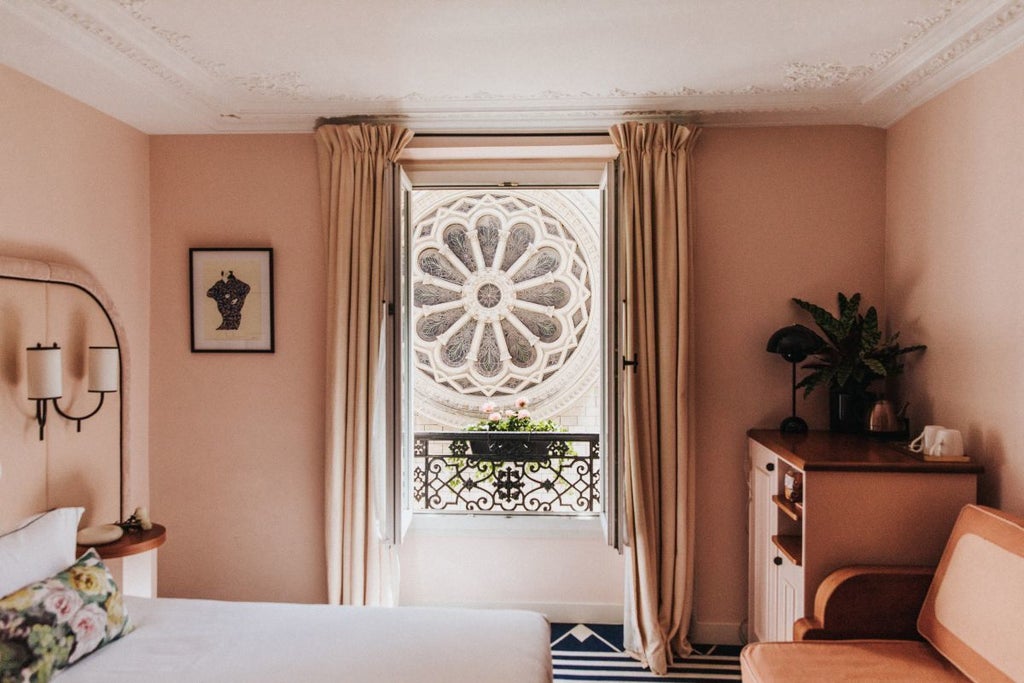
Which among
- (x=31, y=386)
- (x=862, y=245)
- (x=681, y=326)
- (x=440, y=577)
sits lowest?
(x=440, y=577)

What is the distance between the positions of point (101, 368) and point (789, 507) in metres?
2.65

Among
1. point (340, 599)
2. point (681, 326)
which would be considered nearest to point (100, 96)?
point (340, 599)

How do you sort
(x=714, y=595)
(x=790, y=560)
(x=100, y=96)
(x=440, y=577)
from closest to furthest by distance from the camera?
(x=790, y=560), (x=100, y=96), (x=714, y=595), (x=440, y=577)

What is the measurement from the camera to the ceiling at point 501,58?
1964 millimetres

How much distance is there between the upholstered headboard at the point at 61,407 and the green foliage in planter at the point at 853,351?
117 inches

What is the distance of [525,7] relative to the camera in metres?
1.95

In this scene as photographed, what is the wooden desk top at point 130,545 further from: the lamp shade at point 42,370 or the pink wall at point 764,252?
the pink wall at point 764,252

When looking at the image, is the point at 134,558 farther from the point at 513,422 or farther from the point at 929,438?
the point at 513,422

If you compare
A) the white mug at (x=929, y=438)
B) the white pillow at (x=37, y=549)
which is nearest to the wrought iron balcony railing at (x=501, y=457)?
the white mug at (x=929, y=438)

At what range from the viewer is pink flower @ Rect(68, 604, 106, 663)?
1.74 meters

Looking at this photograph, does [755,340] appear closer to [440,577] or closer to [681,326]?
[681,326]

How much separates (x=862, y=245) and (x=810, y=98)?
703 millimetres

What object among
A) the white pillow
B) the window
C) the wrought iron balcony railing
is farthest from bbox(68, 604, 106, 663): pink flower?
the window

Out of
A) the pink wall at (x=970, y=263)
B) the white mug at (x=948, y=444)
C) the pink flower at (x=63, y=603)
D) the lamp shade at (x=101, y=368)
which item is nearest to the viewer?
the pink flower at (x=63, y=603)
